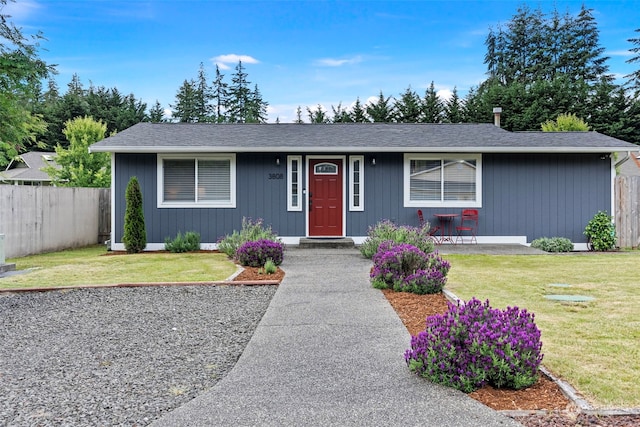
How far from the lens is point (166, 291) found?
6.95m

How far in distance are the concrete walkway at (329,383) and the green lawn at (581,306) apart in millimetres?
1060

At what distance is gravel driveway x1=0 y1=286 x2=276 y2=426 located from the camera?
123 inches

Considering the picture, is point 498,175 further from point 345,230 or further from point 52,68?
point 52,68

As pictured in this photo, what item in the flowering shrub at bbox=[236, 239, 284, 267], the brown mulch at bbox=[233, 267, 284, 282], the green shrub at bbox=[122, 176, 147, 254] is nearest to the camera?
the brown mulch at bbox=[233, 267, 284, 282]

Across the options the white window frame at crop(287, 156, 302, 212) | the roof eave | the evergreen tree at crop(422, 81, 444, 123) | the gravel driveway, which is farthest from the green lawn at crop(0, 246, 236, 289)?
the evergreen tree at crop(422, 81, 444, 123)

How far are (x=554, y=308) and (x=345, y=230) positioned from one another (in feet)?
23.3

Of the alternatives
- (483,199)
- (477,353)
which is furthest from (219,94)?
(477,353)

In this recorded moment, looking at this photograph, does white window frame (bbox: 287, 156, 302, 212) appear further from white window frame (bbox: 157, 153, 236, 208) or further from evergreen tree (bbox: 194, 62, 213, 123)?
evergreen tree (bbox: 194, 62, 213, 123)

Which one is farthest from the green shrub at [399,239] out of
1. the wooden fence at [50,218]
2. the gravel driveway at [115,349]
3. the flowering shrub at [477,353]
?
the wooden fence at [50,218]

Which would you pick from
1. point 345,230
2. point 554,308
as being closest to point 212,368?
point 554,308

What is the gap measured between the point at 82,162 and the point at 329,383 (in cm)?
2041

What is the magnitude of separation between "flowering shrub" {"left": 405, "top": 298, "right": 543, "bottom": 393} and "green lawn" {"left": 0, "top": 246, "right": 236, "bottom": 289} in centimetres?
492

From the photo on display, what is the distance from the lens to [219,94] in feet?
127

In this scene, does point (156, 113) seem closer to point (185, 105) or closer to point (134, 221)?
point (185, 105)
